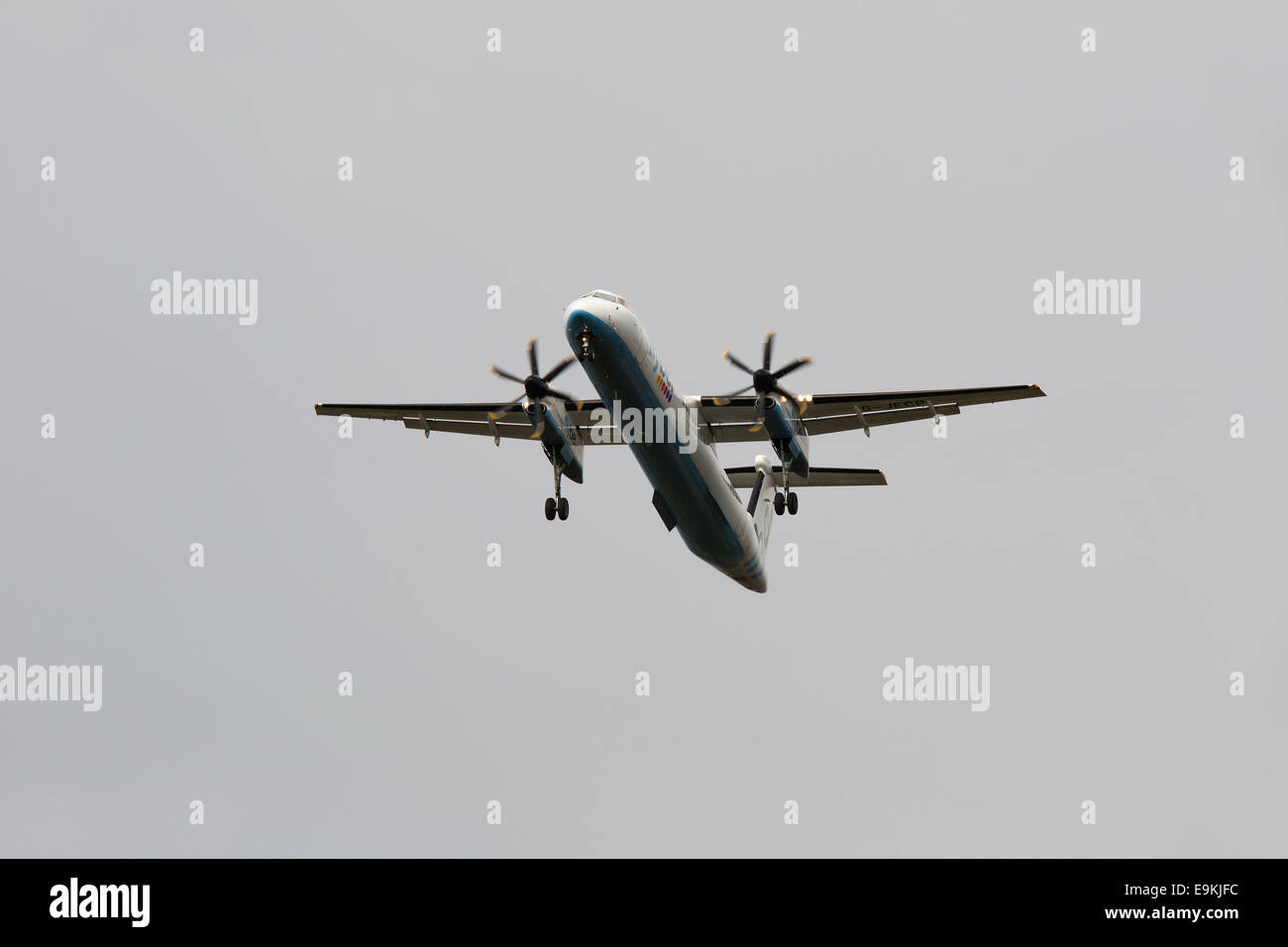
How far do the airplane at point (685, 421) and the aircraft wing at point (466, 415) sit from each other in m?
0.04

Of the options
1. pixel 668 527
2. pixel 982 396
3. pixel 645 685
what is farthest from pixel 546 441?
pixel 982 396

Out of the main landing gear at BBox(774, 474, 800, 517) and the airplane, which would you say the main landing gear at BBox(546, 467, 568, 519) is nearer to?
the airplane

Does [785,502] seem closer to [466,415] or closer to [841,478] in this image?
[841,478]

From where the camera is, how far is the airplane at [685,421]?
29.6 metres

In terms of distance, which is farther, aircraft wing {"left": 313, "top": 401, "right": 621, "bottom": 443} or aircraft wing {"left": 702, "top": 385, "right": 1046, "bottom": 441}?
aircraft wing {"left": 313, "top": 401, "right": 621, "bottom": 443}

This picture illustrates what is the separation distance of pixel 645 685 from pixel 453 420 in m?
9.70

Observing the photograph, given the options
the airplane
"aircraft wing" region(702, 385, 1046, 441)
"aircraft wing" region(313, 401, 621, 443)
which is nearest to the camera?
the airplane

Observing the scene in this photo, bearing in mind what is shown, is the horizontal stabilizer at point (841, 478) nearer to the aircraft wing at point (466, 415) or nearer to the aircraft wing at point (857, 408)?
the aircraft wing at point (857, 408)

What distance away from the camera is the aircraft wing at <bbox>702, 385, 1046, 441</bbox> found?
111ft

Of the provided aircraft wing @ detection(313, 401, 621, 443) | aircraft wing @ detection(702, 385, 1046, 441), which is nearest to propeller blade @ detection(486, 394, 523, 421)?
aircraft wing @ detection(313, 401, 621, 443)

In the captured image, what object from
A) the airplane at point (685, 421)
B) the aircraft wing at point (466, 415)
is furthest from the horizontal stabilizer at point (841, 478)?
the aircraft wing at point (466, 415)

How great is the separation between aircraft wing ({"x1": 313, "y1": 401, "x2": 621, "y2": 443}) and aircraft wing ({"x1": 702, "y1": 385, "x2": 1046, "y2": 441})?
3.23 meters
